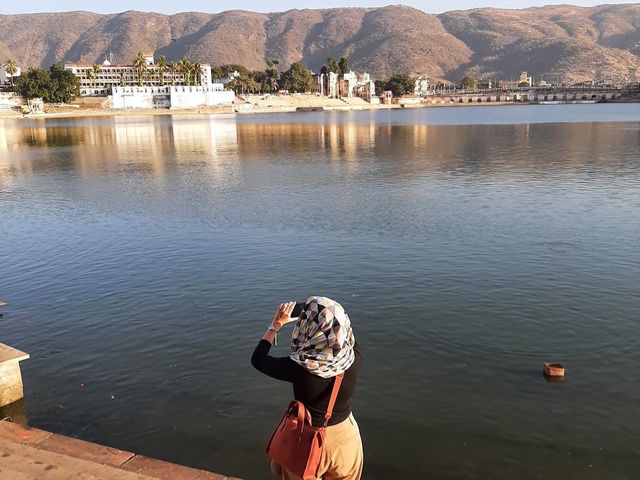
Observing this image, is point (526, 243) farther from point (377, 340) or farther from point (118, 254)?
point (118, 254)

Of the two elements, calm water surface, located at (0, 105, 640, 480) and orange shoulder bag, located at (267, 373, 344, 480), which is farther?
calm water surface, located at (0, 105, 640, 480)

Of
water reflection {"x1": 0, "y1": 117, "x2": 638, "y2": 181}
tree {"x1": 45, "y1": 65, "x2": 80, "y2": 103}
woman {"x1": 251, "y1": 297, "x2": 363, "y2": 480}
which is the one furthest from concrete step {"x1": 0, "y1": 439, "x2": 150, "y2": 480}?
tree {"x1": 45, "y1": 65, "x2": 80, "y2": 103}

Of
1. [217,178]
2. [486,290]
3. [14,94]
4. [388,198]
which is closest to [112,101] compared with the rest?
[14,94]

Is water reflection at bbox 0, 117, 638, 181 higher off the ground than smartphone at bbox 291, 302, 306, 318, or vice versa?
smartphone at bbox 291, 302, 306, 318

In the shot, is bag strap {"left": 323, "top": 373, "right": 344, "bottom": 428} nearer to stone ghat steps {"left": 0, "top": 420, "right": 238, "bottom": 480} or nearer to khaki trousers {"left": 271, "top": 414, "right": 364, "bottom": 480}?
khaki trousers {"left": 271, "top": 414, "right": 364, "bottom": 480}

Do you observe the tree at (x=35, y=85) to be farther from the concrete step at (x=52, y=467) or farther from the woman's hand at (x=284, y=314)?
the woman's hand at (x=284, y=314)

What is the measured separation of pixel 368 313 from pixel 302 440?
8858 millimetres

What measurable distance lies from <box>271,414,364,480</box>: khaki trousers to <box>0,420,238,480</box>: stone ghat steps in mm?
1953

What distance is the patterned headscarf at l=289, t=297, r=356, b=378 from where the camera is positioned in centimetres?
440

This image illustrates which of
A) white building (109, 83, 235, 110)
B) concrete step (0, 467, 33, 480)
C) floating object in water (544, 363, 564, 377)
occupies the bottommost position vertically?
floating object in water (544, 363, 564, 377)

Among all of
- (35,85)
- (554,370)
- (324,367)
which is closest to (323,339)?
(324,367)

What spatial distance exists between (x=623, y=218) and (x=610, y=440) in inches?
644

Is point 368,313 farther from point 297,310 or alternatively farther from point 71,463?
point 297,310

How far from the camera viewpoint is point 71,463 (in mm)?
6617
